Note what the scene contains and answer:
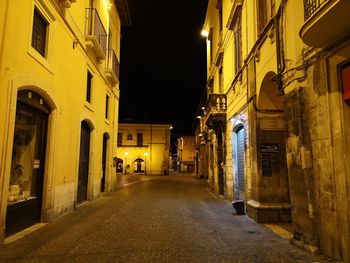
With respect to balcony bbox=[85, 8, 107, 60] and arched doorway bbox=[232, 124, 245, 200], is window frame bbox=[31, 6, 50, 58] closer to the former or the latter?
balcony bbox=[85, 8, 107, 60]

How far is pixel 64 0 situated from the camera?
27.9 ft

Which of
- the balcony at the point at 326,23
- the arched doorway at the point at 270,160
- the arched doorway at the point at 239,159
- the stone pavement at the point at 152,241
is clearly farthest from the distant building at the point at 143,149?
the balcony at the point at 326,23

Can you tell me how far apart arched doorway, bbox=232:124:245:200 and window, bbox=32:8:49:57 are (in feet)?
24.2

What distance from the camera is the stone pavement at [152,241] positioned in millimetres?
5117

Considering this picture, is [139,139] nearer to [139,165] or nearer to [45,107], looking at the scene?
[139,165]

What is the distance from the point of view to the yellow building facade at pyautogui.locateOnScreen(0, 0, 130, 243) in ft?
19.1

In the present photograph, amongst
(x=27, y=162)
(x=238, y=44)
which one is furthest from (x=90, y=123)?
(x=238, y=44)

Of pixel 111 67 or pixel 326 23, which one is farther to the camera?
pixel 111 67

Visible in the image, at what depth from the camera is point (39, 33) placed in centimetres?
762

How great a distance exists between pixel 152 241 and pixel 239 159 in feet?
21.7

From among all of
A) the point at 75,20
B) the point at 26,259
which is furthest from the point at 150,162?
the point at 26,259

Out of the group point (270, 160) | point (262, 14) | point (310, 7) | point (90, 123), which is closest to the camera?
point (310, 7)

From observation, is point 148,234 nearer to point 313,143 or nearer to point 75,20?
point 313,143

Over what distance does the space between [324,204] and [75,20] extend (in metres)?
9.36
